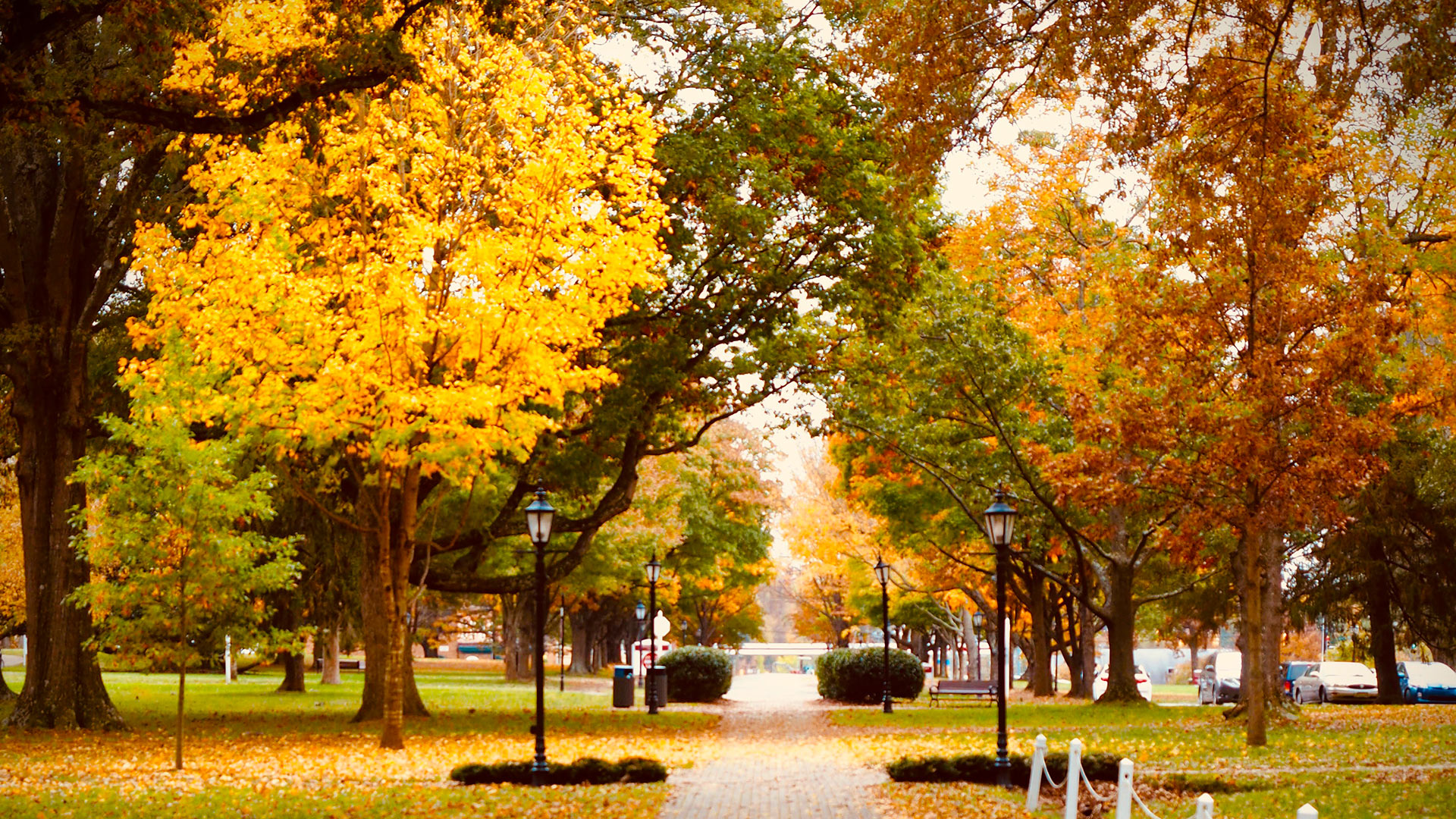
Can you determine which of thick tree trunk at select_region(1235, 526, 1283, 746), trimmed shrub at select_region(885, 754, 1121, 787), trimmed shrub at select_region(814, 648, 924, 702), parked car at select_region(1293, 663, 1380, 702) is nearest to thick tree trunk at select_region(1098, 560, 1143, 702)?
thick tree trunk at select_region(1235, 526, 1283, 746)

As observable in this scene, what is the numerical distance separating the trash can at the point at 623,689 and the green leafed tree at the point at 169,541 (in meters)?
16.4

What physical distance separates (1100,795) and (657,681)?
19889mm

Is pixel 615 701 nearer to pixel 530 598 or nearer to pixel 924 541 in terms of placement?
pixel 924 541

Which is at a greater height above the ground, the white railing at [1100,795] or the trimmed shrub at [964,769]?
the white railing at [1100,795]

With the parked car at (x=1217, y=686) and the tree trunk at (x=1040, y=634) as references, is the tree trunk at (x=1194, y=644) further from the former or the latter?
the tree trunk at (x=1040, y=634)

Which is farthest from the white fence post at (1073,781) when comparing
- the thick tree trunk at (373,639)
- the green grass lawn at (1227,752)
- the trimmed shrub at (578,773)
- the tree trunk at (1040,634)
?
the tree trunk at (1040,634)

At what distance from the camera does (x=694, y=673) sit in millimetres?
37000

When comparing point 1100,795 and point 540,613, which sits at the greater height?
point 540,613

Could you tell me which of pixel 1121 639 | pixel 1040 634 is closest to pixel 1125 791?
pixel 1121 639

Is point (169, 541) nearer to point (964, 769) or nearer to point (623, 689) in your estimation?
point (964, 769)

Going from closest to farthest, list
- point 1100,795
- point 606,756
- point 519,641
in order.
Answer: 1. point 1100,795
2. point 606,756
3. point 519,641

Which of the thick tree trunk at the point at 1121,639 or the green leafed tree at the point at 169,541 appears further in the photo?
the thick tree trunk at the point at 1121,639

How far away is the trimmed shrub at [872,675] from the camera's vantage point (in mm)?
36594

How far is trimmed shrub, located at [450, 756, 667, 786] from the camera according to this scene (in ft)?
48.1
